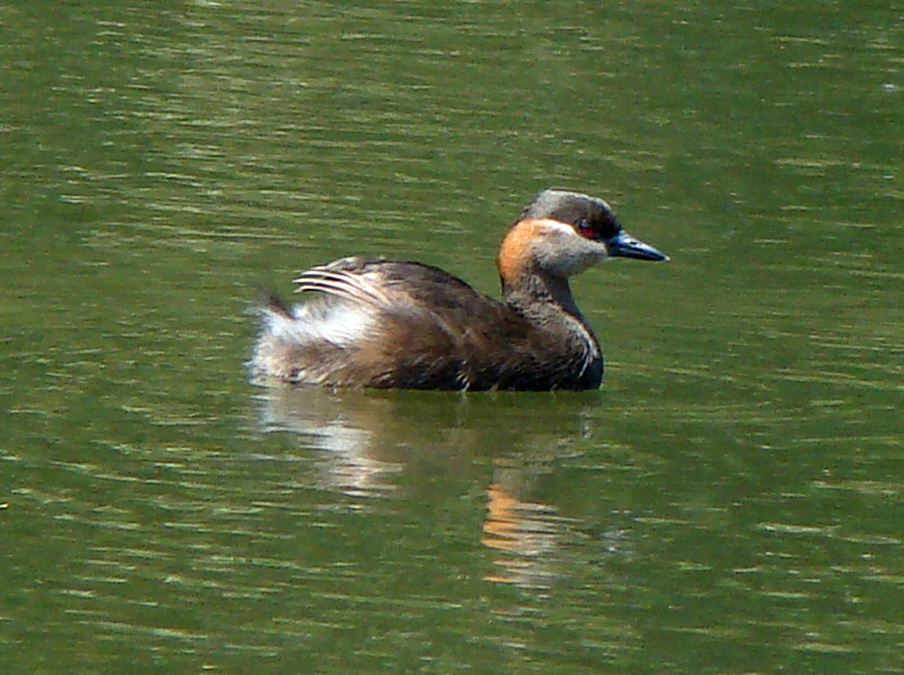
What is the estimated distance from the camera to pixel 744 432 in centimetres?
940

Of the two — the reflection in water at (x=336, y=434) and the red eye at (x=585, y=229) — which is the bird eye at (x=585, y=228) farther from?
the reflection in water at (x=336, y=434)

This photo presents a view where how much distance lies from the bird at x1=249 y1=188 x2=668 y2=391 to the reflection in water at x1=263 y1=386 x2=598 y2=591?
9cm

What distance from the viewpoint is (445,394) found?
9.98 meters

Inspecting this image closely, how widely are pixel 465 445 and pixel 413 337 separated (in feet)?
2.73

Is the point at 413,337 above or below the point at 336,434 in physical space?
above

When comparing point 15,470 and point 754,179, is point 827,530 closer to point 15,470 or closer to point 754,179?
point 15,470

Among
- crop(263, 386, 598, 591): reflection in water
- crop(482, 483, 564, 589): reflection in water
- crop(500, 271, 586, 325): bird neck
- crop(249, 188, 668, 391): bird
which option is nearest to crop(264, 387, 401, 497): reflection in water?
crop(263, 386, 598, 591): reflection in water

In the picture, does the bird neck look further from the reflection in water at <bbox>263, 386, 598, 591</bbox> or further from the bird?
the reflection in water at <bbox>263, 386, 598, 591</bbox>

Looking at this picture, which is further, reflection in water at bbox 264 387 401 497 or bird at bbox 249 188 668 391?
bird at bbox 249 188 668 391

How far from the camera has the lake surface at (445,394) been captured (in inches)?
282

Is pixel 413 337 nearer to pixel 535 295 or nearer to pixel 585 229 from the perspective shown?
pixel 535 295

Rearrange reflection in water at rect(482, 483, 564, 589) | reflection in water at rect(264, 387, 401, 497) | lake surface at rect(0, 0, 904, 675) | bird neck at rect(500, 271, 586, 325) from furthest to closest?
bird neck at rect(500, 271, 586, 325) → reflection in water at rect(264, 387, 401, 497) → reflection in water at rect(482, 483, 564, 589) → lake surface at rect(0, 0, 904, 675)

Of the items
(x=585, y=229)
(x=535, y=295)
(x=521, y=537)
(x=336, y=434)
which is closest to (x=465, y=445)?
(x=336, y=434)

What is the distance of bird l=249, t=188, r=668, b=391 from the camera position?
985 centimetres
